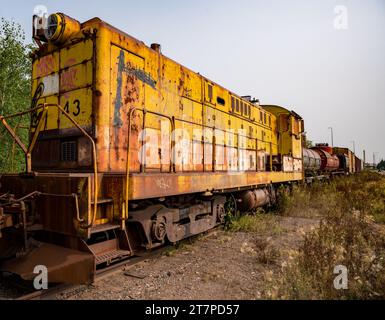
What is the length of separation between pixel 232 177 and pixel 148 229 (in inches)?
107

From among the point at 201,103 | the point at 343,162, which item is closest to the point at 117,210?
the point at 201,103

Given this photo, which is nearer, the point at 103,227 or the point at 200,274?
the point at 103,227

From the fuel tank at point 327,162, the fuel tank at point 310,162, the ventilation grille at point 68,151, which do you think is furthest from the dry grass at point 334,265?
the fuel tank at point 327,162

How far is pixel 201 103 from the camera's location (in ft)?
22.0

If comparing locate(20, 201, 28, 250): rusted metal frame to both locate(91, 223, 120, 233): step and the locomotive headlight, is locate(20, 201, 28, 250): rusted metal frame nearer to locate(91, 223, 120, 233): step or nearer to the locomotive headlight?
locate(91, 223, 120, 233): step

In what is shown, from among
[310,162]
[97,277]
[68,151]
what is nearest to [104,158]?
[68,151]

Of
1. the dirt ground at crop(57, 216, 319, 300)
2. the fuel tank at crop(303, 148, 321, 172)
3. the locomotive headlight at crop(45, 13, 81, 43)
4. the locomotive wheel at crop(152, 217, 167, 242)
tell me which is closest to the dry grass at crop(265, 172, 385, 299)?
the dirt ground at crop(57, 216, 319, 300)

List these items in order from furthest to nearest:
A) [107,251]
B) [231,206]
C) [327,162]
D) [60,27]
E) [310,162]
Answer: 1. [327,162]
2. [310,162]
3. [231,206]
4. [60,27]
5. [107,251]

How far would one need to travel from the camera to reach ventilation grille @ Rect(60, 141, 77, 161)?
185 inches

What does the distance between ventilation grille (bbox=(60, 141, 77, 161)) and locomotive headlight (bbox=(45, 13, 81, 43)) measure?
1648 millimetres

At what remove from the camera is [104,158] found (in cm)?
439

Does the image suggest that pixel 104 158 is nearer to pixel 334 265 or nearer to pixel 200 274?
pixel 200 274

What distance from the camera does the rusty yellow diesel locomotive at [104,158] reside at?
369 centimetres
